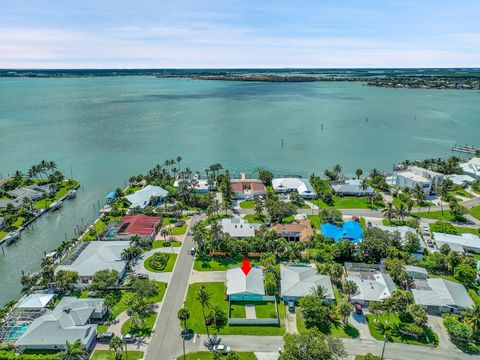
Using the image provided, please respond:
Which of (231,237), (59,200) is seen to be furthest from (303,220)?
(59,200)

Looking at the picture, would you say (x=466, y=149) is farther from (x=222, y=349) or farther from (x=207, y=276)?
(x=222, y=349)

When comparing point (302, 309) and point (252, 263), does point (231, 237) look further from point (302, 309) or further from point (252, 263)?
point (302, 309)

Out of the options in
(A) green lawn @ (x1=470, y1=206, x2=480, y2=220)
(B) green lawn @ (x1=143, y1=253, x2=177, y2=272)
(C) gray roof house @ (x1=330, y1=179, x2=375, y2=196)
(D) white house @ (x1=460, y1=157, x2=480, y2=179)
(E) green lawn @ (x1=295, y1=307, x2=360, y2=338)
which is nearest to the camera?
(E) green lawn @ (x1=295, y1=307, x2=360, y2=338)

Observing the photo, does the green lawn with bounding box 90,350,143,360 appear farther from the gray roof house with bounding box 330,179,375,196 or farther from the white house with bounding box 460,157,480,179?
the white house with bounding box 460,157,480,179

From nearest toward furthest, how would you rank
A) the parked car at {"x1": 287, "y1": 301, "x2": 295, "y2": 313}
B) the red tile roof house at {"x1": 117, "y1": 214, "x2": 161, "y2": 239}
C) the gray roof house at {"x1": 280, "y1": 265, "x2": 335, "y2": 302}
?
the parked car at {"x1": 287, "y1": 301, "x2": 295, "y2": 313}
the gray roof house at {"x1": 280, "y1": 265, "x2": 335, "y2": 302}
the red tile roof house at {"x1": 117, "y1": 214, "x2": 161, "y2": 239}


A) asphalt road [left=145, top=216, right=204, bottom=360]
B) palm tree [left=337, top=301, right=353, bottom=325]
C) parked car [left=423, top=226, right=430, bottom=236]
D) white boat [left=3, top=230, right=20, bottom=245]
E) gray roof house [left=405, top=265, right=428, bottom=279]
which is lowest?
white boat [left=3, top=230, right=20, bottom=245]

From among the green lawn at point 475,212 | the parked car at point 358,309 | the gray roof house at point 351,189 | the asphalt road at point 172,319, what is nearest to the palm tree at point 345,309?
the parked car at point 358,309

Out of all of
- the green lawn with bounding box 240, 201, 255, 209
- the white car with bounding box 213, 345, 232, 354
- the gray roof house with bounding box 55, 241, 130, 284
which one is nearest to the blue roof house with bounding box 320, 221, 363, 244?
the green lawn with bounding box 240, 201, 255, 209
